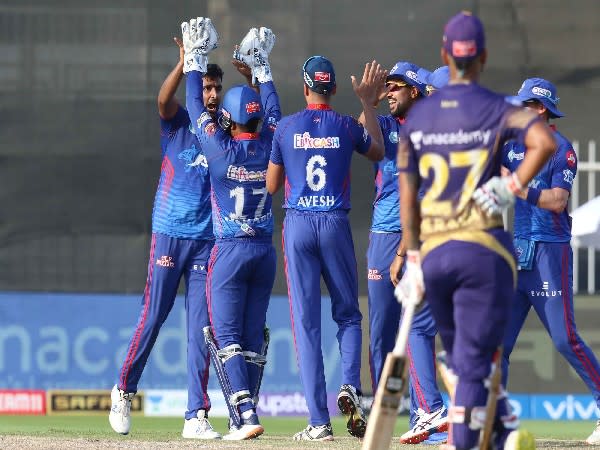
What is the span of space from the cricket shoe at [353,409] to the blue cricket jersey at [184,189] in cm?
138

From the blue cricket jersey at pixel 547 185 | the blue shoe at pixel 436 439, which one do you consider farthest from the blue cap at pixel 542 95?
the blue shoe at pixel 436 439

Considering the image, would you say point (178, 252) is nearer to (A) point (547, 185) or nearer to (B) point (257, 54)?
(B) point (257, 54)

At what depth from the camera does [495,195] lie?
216 inches

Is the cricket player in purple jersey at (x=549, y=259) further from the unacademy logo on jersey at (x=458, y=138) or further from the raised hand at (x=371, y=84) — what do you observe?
the unacademy logo on jersey at (x=458, y=138)

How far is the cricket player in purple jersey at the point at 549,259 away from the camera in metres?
8.10

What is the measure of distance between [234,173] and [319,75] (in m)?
0.72

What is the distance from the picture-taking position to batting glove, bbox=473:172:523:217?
A: 548 cm

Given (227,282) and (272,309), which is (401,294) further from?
(272,309)

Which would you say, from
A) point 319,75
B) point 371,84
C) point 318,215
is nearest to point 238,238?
point 318,215

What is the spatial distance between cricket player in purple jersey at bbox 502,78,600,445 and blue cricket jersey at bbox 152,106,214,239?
1745 millimetres

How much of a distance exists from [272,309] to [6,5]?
9.94 ft

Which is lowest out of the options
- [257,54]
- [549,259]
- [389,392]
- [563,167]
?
[389,392]

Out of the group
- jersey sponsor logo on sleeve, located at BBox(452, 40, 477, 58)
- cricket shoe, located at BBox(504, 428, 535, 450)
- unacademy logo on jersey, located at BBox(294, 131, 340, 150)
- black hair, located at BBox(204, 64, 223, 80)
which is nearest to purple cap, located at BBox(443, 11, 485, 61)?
jersey sponsor logo on sleeve, located at BBox(452, 40, 477, 58)

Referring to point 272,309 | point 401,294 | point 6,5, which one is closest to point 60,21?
point 6,5
